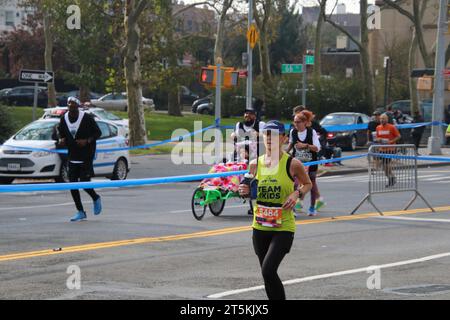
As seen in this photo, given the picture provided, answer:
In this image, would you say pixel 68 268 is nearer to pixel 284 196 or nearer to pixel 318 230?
pixel 284 196

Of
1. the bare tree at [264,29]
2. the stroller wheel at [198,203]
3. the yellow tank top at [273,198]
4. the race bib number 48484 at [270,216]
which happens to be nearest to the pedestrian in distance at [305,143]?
the stroller wheel at [198,203]

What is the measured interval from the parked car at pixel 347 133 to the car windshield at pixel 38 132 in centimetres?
1622

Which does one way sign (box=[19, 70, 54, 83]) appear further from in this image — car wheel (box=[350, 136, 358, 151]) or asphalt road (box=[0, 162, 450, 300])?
car wheel (box=[350, 136, 358, 151])

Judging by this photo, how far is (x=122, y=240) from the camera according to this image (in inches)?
550

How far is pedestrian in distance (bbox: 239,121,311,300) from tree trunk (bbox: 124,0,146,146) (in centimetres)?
2906

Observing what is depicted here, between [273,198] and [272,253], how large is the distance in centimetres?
56

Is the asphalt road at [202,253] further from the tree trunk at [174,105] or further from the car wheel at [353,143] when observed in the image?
the tree trunk at [174,105]

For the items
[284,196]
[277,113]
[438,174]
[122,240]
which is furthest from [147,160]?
[277,113]

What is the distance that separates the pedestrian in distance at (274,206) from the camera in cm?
875

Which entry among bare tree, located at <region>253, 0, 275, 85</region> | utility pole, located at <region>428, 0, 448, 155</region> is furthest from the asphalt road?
bare tree, located at <region>253, 0, 275, 85</region>

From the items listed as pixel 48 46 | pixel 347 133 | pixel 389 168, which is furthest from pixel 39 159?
pixel 48 46

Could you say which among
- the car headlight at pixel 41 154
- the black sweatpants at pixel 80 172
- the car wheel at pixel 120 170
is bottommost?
the car wheel at pixel 120 170

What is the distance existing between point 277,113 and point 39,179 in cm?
4088
